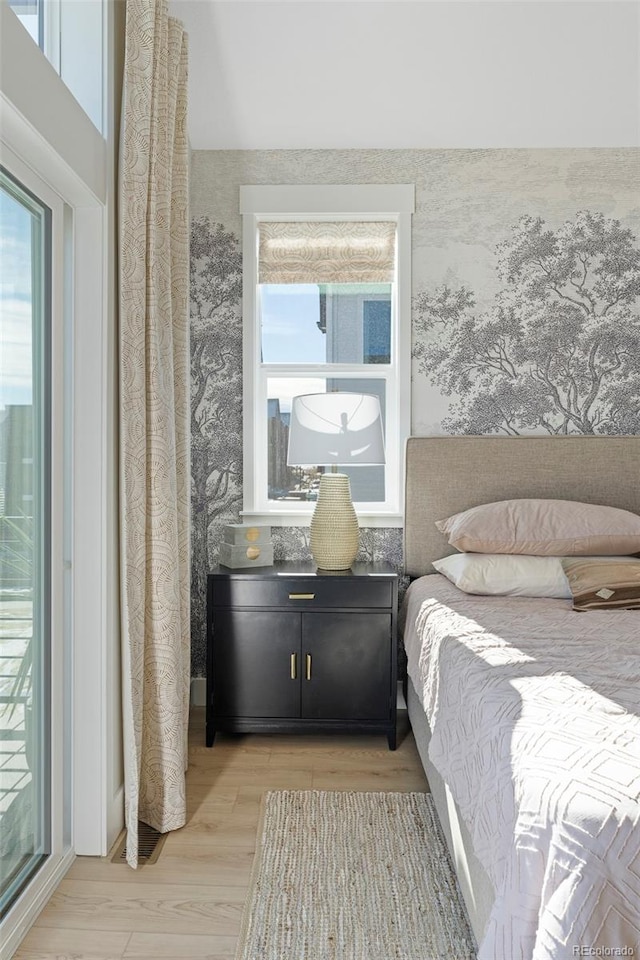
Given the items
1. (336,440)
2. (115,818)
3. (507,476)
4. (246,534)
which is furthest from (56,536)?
(507,476)

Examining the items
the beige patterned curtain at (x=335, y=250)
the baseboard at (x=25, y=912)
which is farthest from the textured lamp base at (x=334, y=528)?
the baseboard at (x=25, y=912)

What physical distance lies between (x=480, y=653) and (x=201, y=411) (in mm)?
1968

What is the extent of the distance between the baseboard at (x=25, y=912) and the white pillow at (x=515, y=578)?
5.30ft

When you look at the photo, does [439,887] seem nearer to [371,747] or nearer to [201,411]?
[371,747]

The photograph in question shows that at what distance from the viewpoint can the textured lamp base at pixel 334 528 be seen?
3.00 m

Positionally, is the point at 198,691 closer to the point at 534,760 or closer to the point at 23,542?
the point at 23,542

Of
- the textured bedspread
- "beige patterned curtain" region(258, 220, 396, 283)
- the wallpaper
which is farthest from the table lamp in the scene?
the textured bedspread

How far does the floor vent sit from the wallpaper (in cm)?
121

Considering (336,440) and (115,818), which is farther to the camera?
(336,440)

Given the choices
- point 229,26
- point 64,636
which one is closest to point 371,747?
point 64,636

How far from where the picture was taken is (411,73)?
289 centimetres

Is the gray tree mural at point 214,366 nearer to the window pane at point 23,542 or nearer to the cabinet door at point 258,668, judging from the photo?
the cabinet door at point 258,668

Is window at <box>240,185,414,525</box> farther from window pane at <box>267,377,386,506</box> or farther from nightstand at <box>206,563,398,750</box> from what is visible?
nightstand at <box>206,563,398,750</box>

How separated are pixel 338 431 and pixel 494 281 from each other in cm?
112
